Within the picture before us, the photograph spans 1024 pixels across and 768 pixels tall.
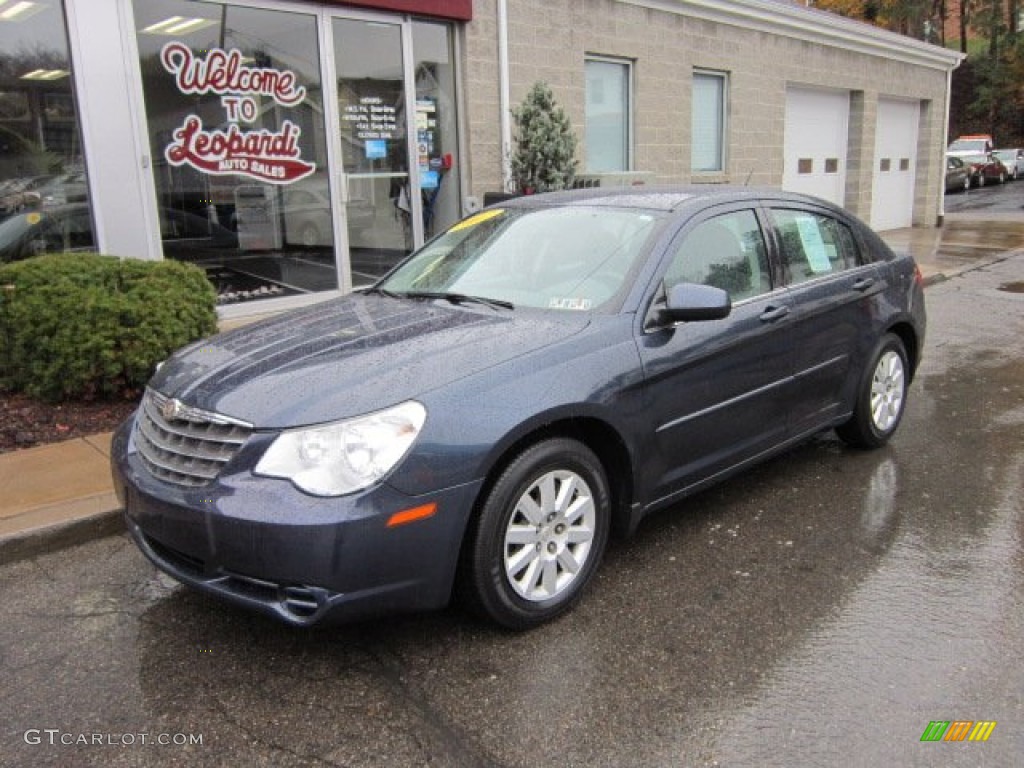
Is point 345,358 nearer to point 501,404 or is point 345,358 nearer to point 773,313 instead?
point 501,404

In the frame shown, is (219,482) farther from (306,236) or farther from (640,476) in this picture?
(306,236)

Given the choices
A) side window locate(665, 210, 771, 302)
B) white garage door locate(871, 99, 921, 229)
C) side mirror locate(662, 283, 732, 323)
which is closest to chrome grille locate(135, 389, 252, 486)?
side mirror locate(662, 283, 732, 323)

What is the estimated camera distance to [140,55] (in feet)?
24.3

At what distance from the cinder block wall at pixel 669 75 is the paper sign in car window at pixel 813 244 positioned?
569cm

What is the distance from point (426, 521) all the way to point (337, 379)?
0.59 metres

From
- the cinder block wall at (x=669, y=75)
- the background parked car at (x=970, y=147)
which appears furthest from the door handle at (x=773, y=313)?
the background parked car at (x=970, y=147)

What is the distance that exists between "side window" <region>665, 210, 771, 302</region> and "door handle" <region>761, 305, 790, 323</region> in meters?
0.10

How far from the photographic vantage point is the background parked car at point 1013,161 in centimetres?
3841

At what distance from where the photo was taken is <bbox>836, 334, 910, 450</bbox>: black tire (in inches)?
193

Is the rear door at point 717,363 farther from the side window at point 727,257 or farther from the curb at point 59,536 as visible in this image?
the curb at point 59,536

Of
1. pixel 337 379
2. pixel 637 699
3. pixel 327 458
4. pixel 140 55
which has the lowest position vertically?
pixel 637 699

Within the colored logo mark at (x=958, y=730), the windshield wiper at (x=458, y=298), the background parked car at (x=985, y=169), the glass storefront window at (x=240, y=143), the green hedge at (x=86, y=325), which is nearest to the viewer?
the colored logo mark at (x=958, y=730)

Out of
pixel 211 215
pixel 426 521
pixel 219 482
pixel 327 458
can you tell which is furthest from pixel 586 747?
pixel 211 215

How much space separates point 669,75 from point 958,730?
10917 mm
